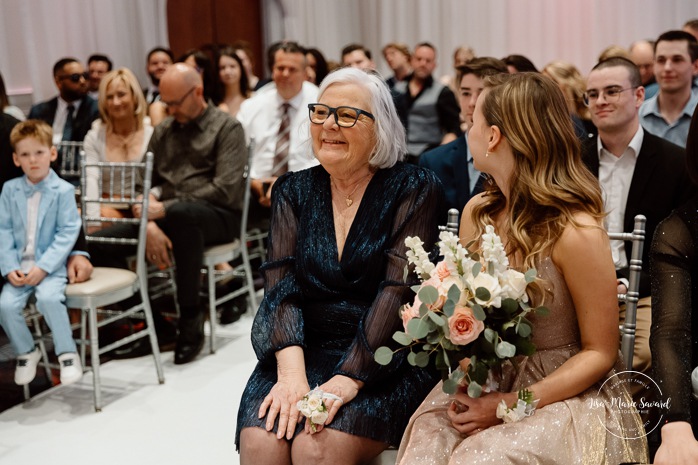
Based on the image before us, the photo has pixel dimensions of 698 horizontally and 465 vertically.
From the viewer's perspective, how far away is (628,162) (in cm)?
349

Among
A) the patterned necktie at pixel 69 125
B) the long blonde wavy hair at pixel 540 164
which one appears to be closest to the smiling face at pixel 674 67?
the long blonde wavy hair at pixel 540 164

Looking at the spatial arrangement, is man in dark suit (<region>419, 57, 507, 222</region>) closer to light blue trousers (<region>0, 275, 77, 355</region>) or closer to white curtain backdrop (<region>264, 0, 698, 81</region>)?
light blue trousers (<region>0, 275, 77, 355</region>)

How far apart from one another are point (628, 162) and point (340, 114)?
1.48 m

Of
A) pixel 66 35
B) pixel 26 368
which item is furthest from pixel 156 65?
pixel 26 368

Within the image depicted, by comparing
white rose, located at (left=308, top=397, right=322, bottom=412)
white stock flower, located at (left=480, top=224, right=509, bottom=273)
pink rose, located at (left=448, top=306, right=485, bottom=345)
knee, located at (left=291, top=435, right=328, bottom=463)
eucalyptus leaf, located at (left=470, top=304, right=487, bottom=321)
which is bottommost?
knee, located at (left=291, top=435, right=328, bottom=463)

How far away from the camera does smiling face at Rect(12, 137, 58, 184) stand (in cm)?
403

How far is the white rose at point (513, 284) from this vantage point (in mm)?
1896

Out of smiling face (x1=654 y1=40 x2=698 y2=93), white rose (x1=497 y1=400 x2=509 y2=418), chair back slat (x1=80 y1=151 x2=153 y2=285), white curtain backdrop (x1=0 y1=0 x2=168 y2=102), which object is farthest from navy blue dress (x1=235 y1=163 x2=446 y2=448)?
white curtain backdrop (x1=0 y1=0 x2=168 y2=102)

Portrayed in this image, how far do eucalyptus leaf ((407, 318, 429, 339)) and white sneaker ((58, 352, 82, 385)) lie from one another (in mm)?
2551

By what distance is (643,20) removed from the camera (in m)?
9.82

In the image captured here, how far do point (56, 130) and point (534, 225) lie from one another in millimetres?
6039

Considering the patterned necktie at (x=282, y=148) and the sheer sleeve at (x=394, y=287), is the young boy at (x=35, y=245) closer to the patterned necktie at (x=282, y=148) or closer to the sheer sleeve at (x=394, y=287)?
the patterned necktie at (x=282, y=148)

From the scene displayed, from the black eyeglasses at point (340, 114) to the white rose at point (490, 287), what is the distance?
873 millimetres

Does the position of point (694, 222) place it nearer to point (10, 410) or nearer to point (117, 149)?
point (10, 410)
